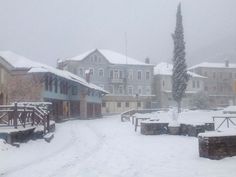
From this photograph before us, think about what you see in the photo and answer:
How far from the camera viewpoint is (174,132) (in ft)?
73.0

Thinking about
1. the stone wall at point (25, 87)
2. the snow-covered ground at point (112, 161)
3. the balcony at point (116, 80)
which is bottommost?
the snow-covered ground at point (112, 161)

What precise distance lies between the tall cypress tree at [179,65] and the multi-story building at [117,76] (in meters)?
20.5

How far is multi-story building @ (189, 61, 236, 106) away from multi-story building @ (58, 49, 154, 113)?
1882 centimetres

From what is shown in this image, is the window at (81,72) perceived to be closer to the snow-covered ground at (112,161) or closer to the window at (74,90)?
the window at (74,90)

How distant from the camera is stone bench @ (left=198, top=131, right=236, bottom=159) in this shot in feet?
41.4

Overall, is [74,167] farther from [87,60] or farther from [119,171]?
[87,60]

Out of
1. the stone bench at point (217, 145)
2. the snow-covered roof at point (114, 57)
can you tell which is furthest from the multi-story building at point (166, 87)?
the stone bench at point (217, 145)

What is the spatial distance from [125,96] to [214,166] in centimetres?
6183

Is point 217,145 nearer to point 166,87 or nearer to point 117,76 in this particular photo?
point 117,76

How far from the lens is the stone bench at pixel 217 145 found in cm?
1262

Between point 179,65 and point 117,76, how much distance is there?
2566 centimetres

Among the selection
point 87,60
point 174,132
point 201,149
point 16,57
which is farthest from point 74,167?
point 87,60

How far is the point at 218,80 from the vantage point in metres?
93.8

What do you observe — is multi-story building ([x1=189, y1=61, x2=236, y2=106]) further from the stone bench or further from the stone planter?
the stone bench
